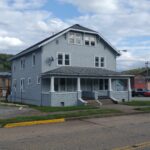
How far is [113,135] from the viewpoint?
11562 mm

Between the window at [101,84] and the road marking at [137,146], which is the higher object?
the window at [101,84]

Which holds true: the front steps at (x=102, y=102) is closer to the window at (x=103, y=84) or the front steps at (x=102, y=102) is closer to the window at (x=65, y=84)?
the window at (x=103, y=84)

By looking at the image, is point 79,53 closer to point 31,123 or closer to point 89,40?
point 89,40

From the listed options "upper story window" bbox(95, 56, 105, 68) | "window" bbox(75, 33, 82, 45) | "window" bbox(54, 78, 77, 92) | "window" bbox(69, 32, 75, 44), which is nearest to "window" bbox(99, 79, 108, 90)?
"upper story window" bbox(95, 56, 105, 68)

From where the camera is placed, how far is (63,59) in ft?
106

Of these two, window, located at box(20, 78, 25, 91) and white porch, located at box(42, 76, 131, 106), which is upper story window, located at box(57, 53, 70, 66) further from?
window, located at box(20, 78, 25, 91)

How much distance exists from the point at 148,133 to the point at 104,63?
23687 mm

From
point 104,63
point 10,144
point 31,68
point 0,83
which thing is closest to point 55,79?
point 31,68

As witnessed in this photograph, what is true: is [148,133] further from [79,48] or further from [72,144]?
[79,48]

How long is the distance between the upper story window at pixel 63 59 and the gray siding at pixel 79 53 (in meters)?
0.41

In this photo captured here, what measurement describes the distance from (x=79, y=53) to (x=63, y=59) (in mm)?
2077

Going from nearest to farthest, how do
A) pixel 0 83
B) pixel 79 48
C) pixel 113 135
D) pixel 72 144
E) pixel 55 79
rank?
1. pixel 72 144
2. pixel 113 135
3. pixel 55 79
4. pixel 79 48
5. pixel 0 83

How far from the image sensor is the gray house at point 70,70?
30.0 metres

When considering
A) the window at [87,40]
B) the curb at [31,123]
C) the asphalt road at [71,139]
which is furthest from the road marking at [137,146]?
the window at [87,40]
